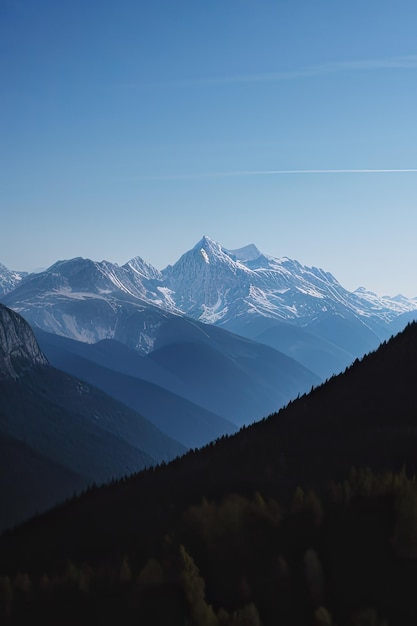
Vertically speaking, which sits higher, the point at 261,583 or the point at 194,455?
the point at 194,455

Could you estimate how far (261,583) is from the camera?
1998 inches

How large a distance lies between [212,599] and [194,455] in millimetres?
82874

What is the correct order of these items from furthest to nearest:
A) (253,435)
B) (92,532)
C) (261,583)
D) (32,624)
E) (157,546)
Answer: (253,435), (92,532), (157,546), (32,624), (261,583)

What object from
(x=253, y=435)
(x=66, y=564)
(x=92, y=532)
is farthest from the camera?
(x=253, y=435)

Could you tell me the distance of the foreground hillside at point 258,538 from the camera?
4706cm

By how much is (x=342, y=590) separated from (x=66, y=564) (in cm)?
4182

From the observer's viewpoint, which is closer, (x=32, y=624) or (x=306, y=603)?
(x=306, y=603)

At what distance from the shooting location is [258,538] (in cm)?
5712

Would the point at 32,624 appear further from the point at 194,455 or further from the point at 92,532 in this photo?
the point at 194,455

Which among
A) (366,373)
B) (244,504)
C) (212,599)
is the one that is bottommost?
(212,599)

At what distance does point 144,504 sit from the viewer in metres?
106

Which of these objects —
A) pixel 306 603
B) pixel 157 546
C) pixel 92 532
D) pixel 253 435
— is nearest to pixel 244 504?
pixel 157 546

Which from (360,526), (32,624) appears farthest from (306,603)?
(32,624)

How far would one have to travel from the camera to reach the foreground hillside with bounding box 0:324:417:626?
47.1m
